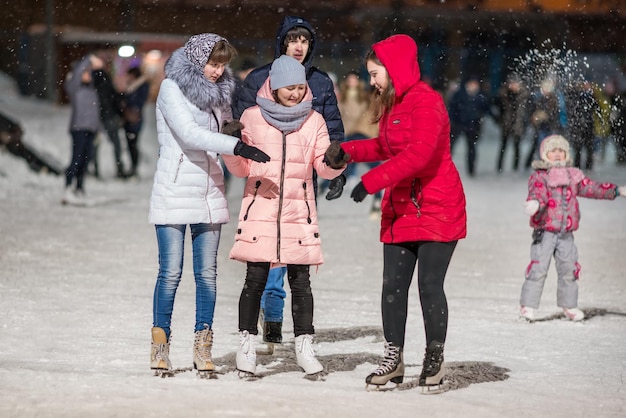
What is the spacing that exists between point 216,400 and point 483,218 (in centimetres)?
926

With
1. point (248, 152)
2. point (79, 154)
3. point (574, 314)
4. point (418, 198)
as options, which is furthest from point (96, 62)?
point (418, 198)

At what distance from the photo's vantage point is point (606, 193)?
7.23 meters

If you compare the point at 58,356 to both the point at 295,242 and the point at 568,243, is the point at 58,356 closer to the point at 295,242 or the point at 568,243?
the point at 295,242

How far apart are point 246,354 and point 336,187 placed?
2.88ft

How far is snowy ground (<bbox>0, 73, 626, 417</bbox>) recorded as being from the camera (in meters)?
5.10

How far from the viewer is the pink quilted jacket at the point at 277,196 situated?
5.49 m

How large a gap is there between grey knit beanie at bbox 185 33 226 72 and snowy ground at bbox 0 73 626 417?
1.46 meters

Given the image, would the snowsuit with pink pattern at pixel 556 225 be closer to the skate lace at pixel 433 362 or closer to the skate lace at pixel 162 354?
the skate lace at pixel 433 362

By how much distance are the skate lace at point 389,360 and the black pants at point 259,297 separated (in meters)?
0.41

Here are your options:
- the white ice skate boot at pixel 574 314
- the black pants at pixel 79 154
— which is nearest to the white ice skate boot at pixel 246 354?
the white ice skate boot at pixel 574 314

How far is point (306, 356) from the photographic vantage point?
18.6ft

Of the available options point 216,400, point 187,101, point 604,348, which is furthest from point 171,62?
point 604,348

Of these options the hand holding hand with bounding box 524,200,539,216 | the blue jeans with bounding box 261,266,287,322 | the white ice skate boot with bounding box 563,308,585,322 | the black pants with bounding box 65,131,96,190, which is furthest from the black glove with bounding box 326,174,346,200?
the black pants with bounding box 65,131,96,190

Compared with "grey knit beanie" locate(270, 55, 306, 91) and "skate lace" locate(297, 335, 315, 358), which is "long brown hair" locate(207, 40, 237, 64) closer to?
"grey knit beanie" locate(270, 55, 306, 91)
